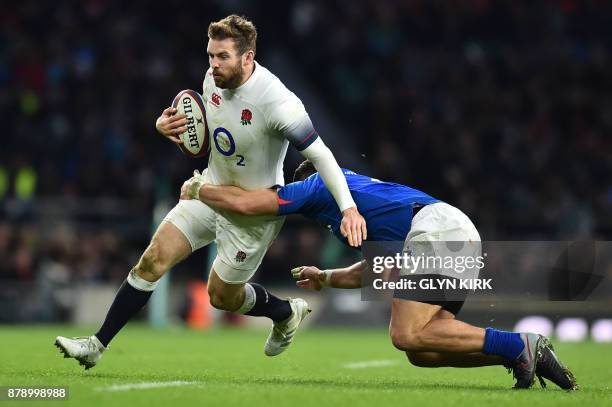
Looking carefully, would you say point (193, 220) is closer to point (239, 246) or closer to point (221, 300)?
point (239, 246)

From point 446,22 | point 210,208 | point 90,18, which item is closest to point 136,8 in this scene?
point 90,18

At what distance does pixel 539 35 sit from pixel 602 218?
5.24 meters

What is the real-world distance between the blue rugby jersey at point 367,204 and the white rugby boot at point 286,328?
145 cm

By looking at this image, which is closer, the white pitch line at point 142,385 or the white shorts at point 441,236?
the white pitch line at point 142,385

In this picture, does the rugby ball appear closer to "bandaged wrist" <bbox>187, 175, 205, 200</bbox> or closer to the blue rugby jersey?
"bandaged wrist" <bbox>187, 175, 205, 200</bbox>

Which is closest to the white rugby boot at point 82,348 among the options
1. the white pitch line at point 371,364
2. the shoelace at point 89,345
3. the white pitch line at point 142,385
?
the shoelace at point 89,345

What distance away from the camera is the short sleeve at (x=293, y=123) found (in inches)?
273

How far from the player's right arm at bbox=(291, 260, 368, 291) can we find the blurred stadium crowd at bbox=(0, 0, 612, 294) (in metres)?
8.94

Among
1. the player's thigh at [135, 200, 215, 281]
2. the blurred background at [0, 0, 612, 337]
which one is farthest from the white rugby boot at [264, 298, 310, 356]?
the blurred background at [0, 0, 612, 337]

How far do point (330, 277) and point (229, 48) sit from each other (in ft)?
5.12

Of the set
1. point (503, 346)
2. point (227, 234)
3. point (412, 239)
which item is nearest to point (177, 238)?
point (227, 234)

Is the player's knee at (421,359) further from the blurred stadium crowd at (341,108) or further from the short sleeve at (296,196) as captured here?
the blurred stadium crowd at (341,108)

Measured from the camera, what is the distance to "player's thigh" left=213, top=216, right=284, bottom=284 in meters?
7.64

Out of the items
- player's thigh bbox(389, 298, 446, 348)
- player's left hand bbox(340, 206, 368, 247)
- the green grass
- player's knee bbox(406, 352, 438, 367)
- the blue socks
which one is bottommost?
the green grass
